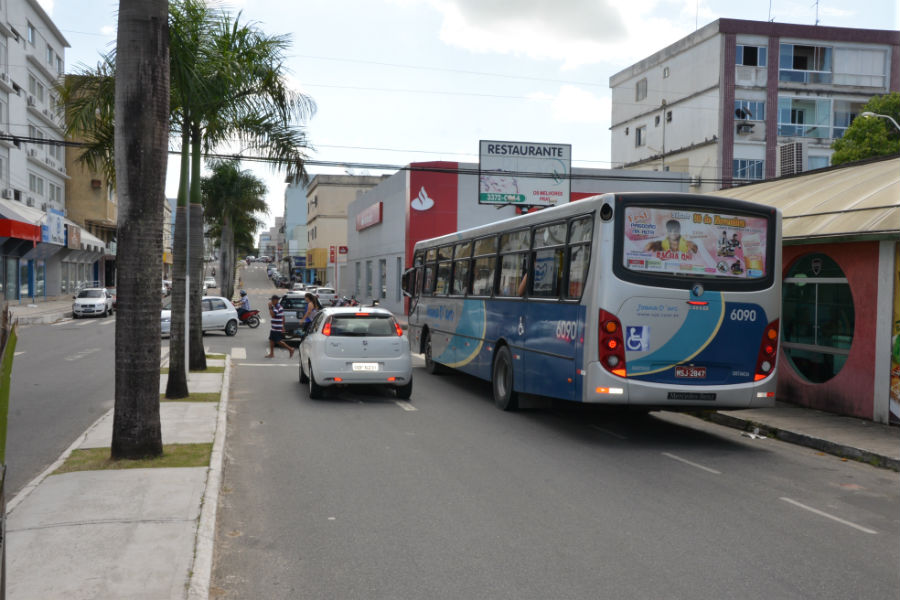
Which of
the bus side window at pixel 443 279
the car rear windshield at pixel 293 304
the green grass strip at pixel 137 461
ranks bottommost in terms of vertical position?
the green grass strip at pixel 137 461

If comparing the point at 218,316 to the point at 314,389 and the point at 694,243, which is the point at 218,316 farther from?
the point at 694,243

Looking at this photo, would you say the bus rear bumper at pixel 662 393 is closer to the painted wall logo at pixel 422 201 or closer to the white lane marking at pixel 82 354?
the white lane marking at pixel 82 354

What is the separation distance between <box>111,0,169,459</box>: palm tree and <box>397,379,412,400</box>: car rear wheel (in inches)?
251

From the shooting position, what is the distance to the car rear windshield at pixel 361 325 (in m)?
13.8

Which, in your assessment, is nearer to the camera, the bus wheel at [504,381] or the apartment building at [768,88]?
the bus wheel at [504,381]

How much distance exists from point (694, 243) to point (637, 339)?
1491 millimetres

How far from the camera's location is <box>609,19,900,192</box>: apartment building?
→ 145 ft

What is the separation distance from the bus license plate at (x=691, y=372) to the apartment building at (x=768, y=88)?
1407 inches

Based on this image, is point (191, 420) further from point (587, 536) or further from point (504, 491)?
point (587, 536)

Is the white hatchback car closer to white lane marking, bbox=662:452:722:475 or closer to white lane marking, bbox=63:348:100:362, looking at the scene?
white lane marking, bbox=662:452:722:475

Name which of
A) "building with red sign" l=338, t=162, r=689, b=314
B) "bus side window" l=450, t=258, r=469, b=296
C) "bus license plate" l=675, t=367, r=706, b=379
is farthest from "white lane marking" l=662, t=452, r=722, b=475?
"building with red sign" l=338, t=162, r=689, b=314

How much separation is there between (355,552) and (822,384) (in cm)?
995

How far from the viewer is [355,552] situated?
5781mm

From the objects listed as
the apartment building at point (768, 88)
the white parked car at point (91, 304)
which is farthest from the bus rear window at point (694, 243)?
the white parked car at point (91, 304)
